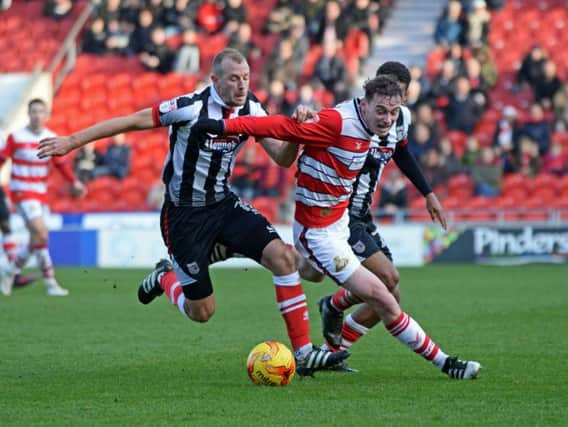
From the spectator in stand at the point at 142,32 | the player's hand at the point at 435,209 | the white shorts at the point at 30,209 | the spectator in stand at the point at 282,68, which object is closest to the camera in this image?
the player's hand at the point at 435,209

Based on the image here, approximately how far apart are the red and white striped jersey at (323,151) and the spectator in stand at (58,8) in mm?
22111

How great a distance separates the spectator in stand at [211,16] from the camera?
27.0m

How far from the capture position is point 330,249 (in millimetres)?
7910

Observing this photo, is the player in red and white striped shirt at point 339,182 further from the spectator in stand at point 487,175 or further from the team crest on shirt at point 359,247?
the spectator in stand at point 487,175

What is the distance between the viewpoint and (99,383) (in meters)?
7.88

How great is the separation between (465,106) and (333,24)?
3.79m

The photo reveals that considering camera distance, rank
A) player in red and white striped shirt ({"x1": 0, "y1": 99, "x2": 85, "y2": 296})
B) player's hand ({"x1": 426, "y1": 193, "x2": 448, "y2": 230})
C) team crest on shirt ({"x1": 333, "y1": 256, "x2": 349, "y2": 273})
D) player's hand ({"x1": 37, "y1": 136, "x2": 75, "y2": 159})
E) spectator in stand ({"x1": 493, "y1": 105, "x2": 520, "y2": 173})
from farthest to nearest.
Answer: spectator in stand ({"x1": 493, "y1": 105, "x2": 520, "y2": 173}), player in red and white striped shirt ({"x1": 0, "y1": 99, "x2": 85, "y2": 296}), player's hand ({"x1": 426, "y1": 193, "x2": 448, "y2": 230}), team crest on shirt ({"x1": 333, "y1": 256, "x2": 349, "y2": 273}), player's hand ({"x1": 37, "y1": 136, "x2": 75, "y2": 159})

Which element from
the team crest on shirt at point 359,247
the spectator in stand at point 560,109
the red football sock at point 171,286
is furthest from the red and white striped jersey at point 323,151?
the spectator in stand at point 560,109

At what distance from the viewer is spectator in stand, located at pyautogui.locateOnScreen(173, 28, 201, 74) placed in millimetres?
25938

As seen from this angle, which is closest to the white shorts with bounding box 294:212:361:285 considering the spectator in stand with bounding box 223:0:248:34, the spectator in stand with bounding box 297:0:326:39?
the spectator in stand with bounding box 297:0:326:39

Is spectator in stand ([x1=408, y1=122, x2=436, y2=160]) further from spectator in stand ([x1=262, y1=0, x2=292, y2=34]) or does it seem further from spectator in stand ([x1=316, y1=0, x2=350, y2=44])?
spectator in stand ([x1=262, y1=0, x2=292, y2=34])

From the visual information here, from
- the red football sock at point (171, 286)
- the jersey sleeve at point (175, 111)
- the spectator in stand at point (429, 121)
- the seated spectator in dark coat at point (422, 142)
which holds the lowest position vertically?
the red football sock at point (171, 286)

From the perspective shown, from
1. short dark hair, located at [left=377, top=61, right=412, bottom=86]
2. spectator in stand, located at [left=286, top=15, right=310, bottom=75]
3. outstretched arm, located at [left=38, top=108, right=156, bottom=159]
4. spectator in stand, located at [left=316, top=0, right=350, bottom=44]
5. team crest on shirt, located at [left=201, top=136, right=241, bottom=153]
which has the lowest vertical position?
team crest on shirt, located at [left=201, top=136, right=241, bottom=153]

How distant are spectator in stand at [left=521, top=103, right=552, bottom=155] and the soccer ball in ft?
52.7
